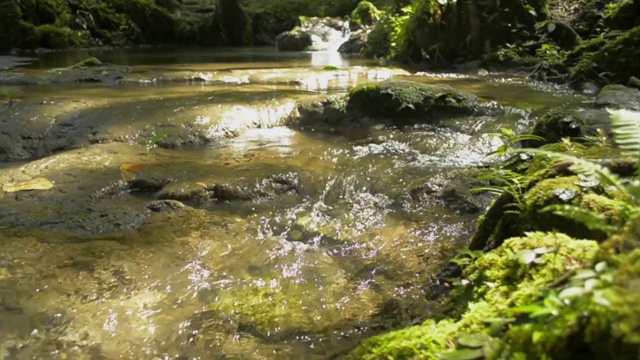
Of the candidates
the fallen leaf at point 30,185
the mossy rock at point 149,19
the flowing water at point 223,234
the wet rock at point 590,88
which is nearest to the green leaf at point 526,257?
the flowing water at point 223,234

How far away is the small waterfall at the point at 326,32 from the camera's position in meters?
22.1

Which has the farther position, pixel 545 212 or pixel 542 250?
pixel 545 212

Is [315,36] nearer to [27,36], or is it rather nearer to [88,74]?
[27,36]

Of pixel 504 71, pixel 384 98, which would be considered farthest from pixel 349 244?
pixel 504 71

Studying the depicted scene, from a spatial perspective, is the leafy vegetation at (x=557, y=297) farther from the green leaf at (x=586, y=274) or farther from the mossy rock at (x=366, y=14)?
the mossy rock at (x=366, y=14)

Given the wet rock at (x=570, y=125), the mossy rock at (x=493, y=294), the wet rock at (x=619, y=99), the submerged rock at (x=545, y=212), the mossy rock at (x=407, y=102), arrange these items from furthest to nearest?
the mossy rock at (x=407, y=102)
the wet rock at (x=619, y=99)
the wet rock at (x=570, y=125)
the submerged rock at (x=545, y=212)
the mossy rock at (x=493, y=294)

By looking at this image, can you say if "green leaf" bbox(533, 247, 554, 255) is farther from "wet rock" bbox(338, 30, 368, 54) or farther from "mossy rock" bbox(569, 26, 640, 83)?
"wet rock" bbox(338, 30, 368, 54)

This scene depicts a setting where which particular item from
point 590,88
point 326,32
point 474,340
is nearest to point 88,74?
point 590,88

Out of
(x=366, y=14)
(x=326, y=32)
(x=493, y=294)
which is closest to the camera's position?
(x=493, y=294)

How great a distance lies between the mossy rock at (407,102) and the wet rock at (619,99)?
5.04ft

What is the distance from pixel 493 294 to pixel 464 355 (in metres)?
0.54

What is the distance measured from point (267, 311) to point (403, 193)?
2.08m

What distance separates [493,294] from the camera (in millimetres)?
1748

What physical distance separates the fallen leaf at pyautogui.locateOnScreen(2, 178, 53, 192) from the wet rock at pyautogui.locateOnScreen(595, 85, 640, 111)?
5.67 m
